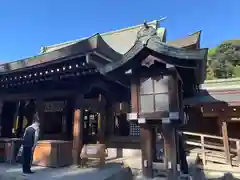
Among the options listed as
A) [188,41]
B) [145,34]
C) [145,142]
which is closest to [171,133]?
[145,142]

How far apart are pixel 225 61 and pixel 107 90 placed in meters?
30.2

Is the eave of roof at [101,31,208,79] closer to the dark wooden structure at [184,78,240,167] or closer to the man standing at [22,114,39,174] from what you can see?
the man standing at [22,114,39,174]

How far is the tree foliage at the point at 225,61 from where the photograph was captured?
29.8m

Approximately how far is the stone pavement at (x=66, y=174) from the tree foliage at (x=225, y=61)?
27.1 m

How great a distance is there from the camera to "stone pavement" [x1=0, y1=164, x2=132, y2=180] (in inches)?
208

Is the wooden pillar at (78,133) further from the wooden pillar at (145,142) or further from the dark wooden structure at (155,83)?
the wooden pillar at (145,142)

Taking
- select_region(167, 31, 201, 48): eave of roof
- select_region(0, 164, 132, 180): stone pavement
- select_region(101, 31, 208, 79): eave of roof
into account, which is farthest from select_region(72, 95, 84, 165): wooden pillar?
select_region(167, 31, 201, 48): eave of roof

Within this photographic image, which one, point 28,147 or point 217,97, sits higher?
point 217,97

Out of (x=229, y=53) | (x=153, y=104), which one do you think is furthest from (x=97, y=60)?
(x=229, y=53)

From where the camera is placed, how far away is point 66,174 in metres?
5.59

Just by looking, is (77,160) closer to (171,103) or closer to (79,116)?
(79,116)

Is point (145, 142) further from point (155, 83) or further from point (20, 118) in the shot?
point (20, 118)

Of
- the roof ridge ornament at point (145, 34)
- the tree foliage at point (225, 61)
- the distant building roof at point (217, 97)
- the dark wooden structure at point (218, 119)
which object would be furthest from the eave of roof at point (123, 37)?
the tree foliage at point (225, 61)

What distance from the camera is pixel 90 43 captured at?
18.4ft
